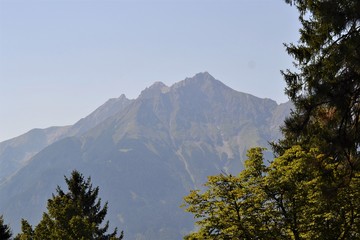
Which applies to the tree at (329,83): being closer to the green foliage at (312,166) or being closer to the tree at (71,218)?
the green foliage at (312,166)

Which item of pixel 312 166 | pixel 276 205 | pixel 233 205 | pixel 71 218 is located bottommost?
pixel 312 166

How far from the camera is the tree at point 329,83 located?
A: 476 inches

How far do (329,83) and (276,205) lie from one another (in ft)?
27.7

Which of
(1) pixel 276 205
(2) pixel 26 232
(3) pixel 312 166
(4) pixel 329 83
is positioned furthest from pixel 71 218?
(4) pixel 329 83

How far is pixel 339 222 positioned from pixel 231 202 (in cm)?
480

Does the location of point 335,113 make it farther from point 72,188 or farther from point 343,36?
point 72,188

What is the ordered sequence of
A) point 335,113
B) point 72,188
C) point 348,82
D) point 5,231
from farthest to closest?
point 72,188
point 5,231
point 335,113
point 348,82

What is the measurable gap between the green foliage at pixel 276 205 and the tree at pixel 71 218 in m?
10.0


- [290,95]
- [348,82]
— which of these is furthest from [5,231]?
[348,82]

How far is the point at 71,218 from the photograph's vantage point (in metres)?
29.9

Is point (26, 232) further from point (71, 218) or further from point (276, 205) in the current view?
point (276, 205)

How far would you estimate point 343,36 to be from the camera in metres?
12.5

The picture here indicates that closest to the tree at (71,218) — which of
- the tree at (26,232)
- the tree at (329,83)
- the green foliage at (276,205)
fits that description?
the tree at (26,232)

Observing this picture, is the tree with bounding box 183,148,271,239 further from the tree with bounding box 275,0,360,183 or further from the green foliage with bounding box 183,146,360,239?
the tree with bounding box 275,0,360,183
